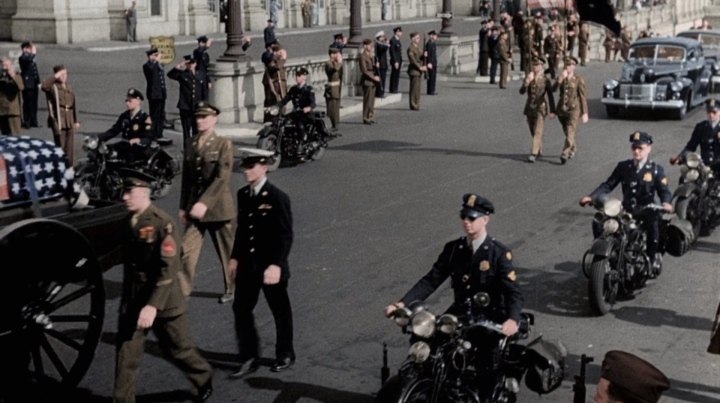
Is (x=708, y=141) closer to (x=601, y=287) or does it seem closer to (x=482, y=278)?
(x=601, y=287)

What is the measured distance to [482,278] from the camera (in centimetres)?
741

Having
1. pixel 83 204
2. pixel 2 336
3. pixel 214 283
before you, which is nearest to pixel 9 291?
pixel 2 336

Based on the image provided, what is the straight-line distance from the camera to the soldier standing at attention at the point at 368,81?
23.8 metres

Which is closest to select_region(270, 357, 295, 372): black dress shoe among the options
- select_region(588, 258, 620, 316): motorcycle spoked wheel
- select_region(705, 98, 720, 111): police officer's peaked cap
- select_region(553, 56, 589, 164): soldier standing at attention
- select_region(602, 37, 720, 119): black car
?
select_region(588, 258, 620, 316): motorcycle spoked wheel

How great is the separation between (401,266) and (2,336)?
5.23m

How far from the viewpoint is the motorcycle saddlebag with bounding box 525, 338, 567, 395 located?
7.16 metres

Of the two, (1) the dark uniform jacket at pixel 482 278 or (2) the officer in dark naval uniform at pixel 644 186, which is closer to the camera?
(1) the dark uniform jacket at pixel 482 278

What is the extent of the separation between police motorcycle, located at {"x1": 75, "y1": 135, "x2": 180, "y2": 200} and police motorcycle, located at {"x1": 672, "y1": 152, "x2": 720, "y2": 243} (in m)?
6.27

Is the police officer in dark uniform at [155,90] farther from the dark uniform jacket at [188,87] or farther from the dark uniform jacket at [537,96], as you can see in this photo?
the dark uniform jacket at [537,96]

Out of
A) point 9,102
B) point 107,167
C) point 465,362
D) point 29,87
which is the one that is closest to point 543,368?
point 465,362

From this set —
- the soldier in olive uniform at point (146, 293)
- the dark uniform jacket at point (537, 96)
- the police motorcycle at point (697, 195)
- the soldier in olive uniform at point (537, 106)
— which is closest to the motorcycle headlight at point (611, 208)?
the police motorcycle at point (697, 195)

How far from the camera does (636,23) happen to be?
62.7 meters

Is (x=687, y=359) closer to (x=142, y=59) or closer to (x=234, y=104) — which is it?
(x=234, y=104)

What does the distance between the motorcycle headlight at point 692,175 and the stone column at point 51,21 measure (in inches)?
1011
